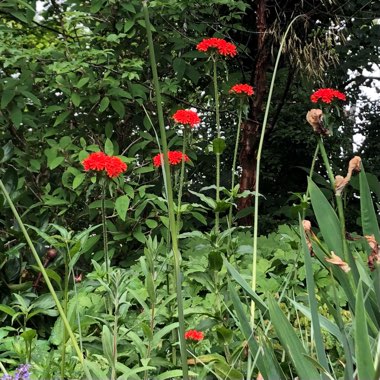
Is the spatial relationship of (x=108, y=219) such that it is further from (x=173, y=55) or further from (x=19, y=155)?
(x=173, y=55)

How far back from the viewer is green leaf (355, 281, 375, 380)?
2.02ft

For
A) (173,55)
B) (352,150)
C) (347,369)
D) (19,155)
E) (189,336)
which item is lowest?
(189,336)

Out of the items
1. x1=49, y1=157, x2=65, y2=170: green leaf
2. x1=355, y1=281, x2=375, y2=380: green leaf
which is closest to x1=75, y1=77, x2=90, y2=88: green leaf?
x1=49, y1=157, x2=65, y2=170: green leaf

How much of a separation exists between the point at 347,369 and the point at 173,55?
287cm

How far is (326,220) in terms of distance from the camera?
0.90 metres

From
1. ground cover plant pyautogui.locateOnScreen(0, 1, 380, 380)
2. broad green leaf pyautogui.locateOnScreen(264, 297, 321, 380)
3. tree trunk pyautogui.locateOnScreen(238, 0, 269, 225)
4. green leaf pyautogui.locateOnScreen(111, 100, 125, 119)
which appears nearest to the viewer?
broad green leaf pyautogui.locateOnScreen(264, 297, 321, 380)

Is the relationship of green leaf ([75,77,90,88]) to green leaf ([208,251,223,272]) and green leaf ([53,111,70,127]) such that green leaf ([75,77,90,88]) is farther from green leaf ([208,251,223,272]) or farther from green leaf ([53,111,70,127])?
green leaf ([208,251,223,272])

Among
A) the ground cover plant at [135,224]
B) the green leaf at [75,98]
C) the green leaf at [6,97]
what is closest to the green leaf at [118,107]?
the ground cover plant at [135,224]

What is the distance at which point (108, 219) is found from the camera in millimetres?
2893

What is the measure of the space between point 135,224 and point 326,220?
197 cm

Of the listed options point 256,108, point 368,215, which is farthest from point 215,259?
point 256,108

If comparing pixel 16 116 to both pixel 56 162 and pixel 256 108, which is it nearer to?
pixel 56 162

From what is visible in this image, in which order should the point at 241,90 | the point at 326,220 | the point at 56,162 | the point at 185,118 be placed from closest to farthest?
1. the point at 326,220
2. the point at 185,118
3. the point at 241,90
4. the point at 56,162

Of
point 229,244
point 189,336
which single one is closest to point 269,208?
point 229,244
